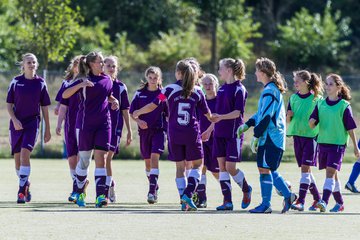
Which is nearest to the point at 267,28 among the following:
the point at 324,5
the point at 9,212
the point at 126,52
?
the point at 324,5

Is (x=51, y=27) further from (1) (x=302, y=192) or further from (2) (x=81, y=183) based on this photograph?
(1) (x=302, y=192)

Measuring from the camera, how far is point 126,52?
41469mm

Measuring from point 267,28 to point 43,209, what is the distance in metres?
33.3

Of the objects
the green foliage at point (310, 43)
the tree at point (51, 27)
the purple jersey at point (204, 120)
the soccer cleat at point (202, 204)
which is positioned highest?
the green foliage at point (310, 43)

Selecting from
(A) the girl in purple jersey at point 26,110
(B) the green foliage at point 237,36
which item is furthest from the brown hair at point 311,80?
(B) the green foliage at point 237,36

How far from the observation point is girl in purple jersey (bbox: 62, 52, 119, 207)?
13484 mm

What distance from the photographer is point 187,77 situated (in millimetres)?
13141

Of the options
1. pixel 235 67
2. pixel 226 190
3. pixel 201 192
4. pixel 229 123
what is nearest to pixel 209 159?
pixel 201 192

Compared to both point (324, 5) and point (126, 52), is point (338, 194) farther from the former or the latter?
point (324, 5)

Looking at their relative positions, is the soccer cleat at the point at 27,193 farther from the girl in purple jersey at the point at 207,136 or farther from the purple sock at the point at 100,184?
the girl in purple jersey at the point at 207,136

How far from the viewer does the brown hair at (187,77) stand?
13133mm

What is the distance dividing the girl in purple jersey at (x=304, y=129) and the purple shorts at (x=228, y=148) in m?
1.03

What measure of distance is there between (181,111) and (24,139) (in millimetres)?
2542

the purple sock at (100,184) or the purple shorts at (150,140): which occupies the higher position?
the purple shorts at (150,140)
